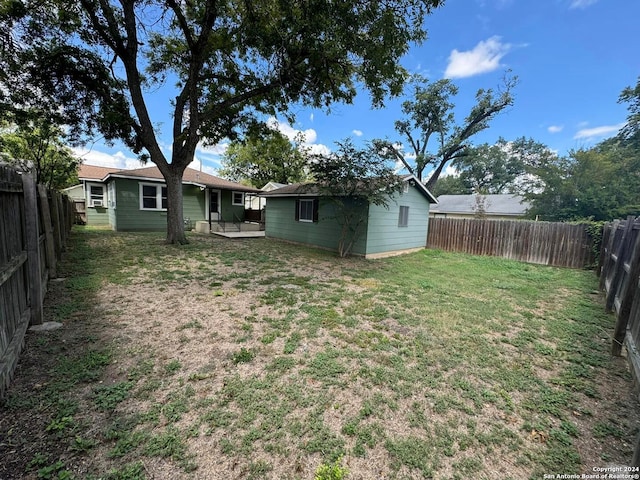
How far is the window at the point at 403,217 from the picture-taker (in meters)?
10.5

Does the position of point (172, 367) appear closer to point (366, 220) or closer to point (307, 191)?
point (366, 220)

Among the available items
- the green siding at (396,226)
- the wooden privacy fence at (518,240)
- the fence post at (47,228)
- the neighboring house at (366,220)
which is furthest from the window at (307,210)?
the fence post at (47,228)

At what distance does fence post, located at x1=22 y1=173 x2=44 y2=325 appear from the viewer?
2.89m

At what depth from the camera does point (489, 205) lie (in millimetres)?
22922

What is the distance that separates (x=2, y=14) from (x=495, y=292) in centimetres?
1354

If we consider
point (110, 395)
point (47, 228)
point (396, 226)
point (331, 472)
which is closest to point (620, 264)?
point (331, 472)

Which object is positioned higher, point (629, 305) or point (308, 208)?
point (308, 208)

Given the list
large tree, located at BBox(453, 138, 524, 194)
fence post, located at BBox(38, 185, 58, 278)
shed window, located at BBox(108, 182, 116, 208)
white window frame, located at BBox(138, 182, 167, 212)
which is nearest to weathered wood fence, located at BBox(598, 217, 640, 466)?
fence post, located at BBox(38, 185, 58, 278)

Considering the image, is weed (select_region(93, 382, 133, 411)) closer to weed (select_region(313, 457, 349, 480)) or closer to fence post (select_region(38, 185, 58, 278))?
weed (select_region(313, 457, 349, 480))

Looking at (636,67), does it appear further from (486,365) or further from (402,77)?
(486,365)

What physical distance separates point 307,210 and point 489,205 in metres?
19.3

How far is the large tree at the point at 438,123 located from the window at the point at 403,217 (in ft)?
26.9

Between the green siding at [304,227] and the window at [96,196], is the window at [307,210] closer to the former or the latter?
the green siding at [304,227]

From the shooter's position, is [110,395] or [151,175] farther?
[151,175]
